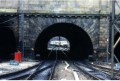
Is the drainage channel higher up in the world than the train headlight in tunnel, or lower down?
higher up

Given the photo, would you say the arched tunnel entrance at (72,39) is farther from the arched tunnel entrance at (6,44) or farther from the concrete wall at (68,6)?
the concrete wall at (68,6)

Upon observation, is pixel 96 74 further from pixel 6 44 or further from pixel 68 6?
pixel 6 44

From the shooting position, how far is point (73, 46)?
1818 inches

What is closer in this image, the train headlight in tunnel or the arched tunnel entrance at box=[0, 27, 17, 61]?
the arched tunnel entrance at box=[0, 27, 17, 61]

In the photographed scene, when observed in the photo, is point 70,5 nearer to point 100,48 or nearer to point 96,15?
point 96,15

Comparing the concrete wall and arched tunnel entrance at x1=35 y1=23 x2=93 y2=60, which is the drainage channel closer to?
the concrete wall

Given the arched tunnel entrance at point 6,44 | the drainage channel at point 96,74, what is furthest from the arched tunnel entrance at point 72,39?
the drainage channel at point 96,74

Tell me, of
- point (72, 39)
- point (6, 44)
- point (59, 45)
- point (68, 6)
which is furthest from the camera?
point (59, 45)

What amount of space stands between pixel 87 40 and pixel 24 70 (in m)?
15.7

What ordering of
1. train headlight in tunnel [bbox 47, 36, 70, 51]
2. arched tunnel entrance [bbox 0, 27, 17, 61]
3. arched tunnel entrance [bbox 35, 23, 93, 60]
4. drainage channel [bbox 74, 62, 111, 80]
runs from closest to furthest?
drainage channel [bbox 74, 62, 111, 80] < arched tunnel entrance [bbox 0, 27, 17, 61] < arched tunnel entrance [bbox 35, 23, 93, 60] < train headlight in tunnel [bbox 47, 36, 70, 51]

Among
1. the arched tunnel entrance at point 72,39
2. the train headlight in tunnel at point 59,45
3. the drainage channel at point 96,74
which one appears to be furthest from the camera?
the train headlight in tunnel at point 59,45

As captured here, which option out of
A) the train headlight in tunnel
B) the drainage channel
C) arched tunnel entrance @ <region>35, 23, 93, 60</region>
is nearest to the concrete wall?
arched tunnel entrance @ <region>35, 23, 93, 60</region>

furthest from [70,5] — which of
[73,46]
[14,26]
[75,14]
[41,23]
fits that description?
[73,46]

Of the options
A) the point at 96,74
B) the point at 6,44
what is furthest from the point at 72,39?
the point at 96,74
